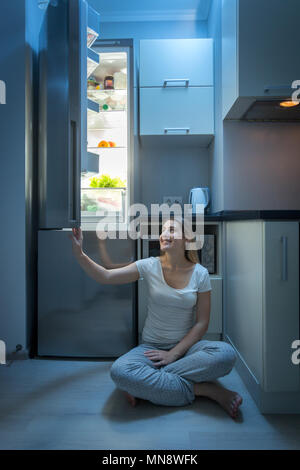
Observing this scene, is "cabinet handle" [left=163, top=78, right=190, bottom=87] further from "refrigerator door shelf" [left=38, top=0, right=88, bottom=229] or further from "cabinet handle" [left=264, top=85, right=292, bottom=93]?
"refrigerator door shelf" [left=38, top=0, right=88, bottom=229]

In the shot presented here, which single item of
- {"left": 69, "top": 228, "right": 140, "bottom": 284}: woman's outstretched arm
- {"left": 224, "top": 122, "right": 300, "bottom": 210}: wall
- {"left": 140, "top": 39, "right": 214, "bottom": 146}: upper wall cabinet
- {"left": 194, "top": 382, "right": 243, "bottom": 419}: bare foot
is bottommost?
{"left": 194, "top": 382, "right": 243, "bottom": 419}: bare foot

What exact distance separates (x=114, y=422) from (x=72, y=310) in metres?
0.75

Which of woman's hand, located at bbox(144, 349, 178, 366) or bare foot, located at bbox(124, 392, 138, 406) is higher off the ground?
woman's hand, located at bbox(144, 349, 178, 366)

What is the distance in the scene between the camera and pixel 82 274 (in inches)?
74.0

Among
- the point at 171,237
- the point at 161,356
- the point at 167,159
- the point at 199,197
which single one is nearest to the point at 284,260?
the point at 171,237

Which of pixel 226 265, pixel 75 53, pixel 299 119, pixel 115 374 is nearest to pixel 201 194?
pixel 226 265

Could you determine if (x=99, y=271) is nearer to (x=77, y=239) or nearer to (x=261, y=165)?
(x=77, y=239)

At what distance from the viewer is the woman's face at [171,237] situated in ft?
5.19

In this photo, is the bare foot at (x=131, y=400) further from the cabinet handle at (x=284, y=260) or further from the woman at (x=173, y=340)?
the cabinet handle at (x=284, y=260)

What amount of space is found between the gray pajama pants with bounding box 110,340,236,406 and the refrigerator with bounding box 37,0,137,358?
50cm

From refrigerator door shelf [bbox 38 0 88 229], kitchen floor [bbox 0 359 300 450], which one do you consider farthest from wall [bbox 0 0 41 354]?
refrigerator door shelf [bbox 38 0 88 229]

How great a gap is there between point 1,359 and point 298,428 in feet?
4.74

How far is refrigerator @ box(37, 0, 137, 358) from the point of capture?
2.87ft

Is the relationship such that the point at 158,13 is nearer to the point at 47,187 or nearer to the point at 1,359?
the point at 47,187
